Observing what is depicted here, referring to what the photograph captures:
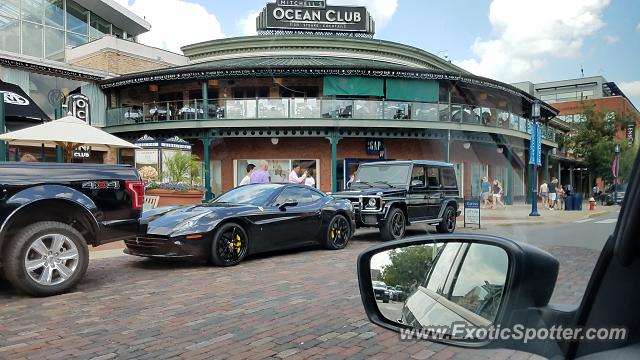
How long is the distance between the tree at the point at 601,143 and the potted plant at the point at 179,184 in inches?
525

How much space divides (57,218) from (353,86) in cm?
1784

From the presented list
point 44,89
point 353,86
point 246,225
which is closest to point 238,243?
point 246,225

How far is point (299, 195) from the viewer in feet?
30.1

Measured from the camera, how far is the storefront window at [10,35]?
76.4 ft

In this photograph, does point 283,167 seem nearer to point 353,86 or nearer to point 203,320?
point 353,86

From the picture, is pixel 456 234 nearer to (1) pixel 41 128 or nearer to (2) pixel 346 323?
(2) pixel 346 323

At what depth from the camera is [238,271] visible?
23.2 ft

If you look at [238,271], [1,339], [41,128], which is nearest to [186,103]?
[41,128]

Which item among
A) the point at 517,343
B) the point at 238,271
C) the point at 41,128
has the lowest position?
the point at 238,271

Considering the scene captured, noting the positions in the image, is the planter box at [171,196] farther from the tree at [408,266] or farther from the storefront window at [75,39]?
the storefront window at [75,39]

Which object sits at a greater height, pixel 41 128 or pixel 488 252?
pixel 41 128

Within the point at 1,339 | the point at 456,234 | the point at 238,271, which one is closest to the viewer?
the point at 456,234

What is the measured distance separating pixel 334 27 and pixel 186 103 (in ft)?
33.2

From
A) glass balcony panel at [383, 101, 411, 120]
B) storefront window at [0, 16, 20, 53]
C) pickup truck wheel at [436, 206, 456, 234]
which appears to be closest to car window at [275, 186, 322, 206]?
pickup truck wheel at [436, 206, 456, 234]
